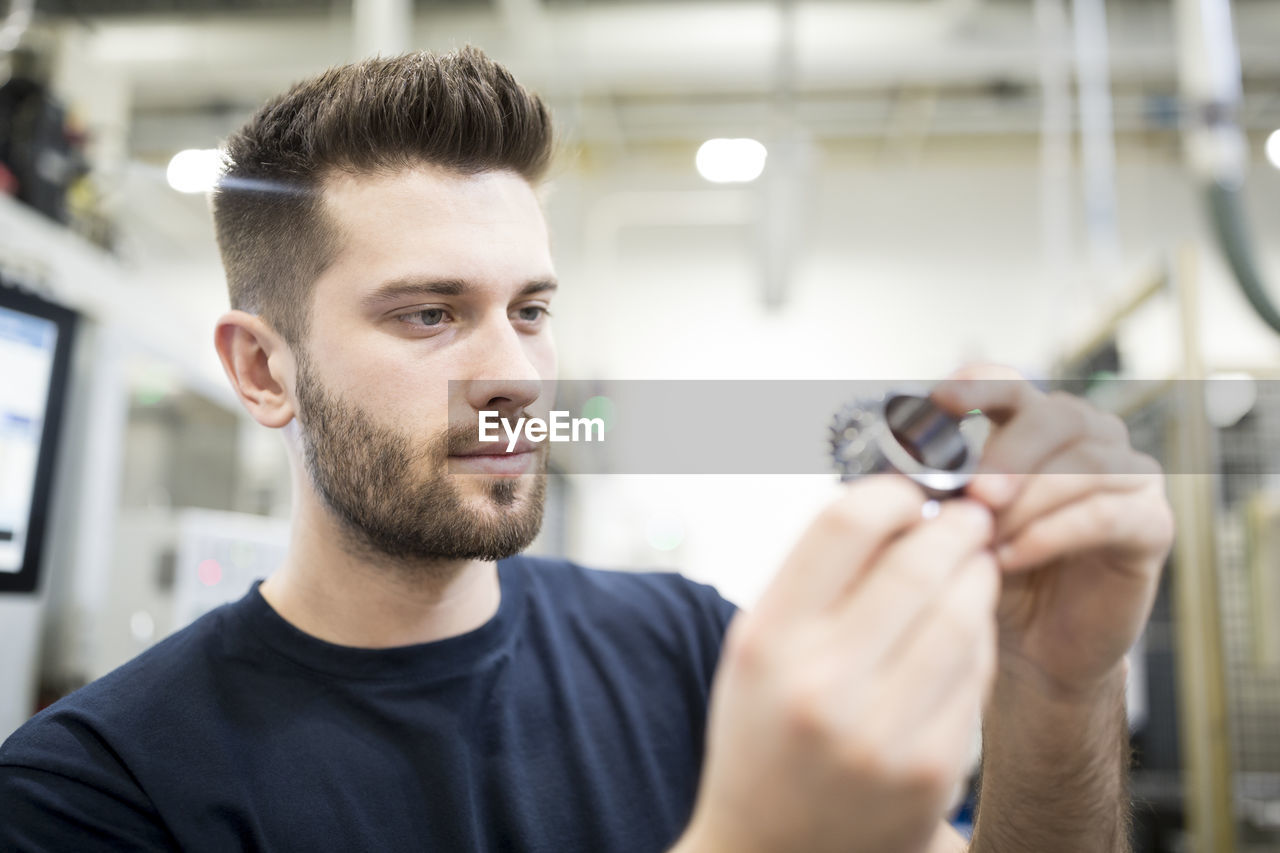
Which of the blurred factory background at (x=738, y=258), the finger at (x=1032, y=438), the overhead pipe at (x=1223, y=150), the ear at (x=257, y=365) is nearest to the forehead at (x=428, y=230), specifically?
the ear at (x=257, y=365)

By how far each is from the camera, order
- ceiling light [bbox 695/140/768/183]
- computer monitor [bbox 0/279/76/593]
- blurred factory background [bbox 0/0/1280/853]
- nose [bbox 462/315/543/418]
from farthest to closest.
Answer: ceiling light [bbox 695/140/768/183]
blurred factory background [bbox 0/0/1280/853]
computer monitor [bbox 0/279/76/593]
nose [bbox 462/315/543/418]

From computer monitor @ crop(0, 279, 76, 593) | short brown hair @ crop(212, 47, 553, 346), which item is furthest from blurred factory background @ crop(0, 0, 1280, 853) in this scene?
short brown hair @ crop(212, 47, 553, 346)

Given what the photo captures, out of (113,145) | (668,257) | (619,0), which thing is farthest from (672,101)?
(113,145)

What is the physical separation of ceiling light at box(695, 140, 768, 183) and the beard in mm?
3761

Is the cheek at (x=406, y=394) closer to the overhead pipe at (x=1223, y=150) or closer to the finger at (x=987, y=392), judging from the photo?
the finger at (x=987, y=392)

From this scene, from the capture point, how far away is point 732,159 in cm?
445

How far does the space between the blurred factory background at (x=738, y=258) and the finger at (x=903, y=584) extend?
0.27 m

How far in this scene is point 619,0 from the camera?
14.4 feet

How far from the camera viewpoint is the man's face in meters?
0.84

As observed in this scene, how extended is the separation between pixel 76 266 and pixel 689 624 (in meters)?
1.30

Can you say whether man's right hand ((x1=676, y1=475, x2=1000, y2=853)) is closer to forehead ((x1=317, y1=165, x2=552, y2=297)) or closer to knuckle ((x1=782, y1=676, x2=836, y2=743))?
knuckle ((x1=782, y1=676, x2=836, y2=743))

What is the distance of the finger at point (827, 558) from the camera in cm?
45

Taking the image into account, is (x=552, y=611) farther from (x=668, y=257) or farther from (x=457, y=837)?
(x=668, y=257)

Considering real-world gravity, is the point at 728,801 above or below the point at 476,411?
below
